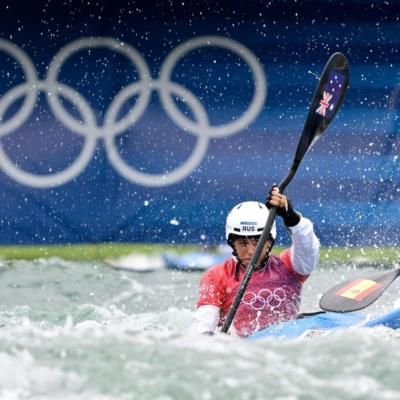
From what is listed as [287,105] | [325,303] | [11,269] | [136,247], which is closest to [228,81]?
[287,105]

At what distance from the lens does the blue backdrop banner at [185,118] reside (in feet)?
30.9

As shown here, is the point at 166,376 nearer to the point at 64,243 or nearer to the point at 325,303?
the point at 325,303

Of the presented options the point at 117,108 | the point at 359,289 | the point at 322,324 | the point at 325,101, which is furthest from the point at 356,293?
the point at 117,108

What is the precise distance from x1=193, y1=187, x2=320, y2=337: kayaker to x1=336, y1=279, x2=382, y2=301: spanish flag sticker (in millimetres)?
254

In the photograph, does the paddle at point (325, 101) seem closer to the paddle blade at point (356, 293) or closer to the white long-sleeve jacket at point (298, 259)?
the white long-sleeve jacket at point (298, 259)

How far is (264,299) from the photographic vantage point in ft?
22.1

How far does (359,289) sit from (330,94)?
1341 mm

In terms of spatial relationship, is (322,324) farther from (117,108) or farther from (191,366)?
(117,108)

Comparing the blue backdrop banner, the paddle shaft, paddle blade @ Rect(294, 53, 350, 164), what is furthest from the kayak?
the blue backdrop banner

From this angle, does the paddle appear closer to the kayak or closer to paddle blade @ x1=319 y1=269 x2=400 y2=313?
paddle blade @ x1=319 y1=269 x2=400 y2=313

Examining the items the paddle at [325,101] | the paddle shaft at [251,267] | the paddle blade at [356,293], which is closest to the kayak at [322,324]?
the paddle blade at [356,293]

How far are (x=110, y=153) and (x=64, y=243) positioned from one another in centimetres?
74

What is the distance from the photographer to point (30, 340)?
531cm

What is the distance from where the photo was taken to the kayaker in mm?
6699
